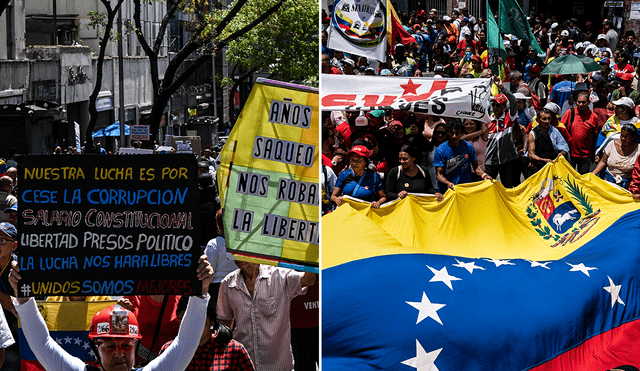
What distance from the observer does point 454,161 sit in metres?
9.98

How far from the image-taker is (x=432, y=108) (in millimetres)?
9688

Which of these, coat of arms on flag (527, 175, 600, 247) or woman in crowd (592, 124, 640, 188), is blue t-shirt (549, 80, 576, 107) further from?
coat of arms on flag (527, 175, 600, 247)

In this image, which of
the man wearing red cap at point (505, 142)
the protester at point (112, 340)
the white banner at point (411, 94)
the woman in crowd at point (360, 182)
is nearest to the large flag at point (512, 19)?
the man wearing red cap at point (505, 142)

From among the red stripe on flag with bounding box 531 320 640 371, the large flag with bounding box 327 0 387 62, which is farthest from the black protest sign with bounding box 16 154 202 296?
the large flag with bounding box 327 0 387 62

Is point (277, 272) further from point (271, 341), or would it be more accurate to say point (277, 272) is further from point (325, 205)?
point (325, 205)

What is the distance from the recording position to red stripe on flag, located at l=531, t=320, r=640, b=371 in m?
6.60

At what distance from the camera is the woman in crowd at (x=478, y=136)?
1088cm

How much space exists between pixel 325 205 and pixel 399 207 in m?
1.26

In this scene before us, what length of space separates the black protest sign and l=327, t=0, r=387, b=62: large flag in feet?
25.3

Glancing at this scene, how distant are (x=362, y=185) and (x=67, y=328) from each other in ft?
13.4

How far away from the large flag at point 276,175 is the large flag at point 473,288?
2.69 ft

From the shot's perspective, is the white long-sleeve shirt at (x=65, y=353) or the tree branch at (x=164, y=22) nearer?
the white long-sleeve shirt at (x=65, y=353)

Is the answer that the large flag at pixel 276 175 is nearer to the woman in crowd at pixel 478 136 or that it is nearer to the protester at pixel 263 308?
the protester at pixel 263 308

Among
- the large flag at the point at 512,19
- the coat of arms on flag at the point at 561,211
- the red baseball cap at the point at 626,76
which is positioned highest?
the large flag at the point at 512,19
